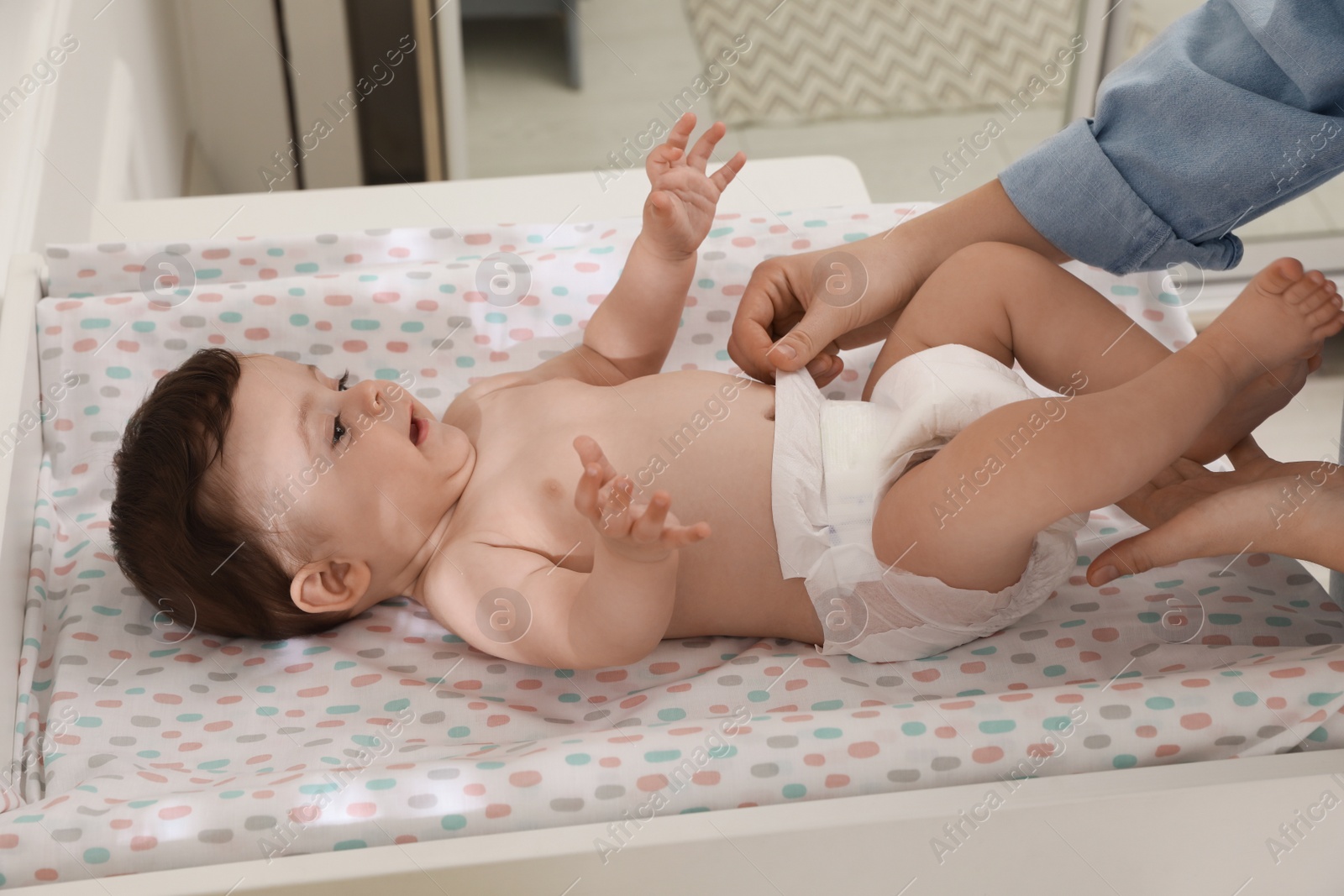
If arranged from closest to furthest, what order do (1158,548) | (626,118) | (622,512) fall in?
(622,512)
(1158,548)
(626,118)

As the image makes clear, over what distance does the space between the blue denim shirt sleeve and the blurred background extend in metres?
1.03

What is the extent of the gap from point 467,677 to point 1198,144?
74 cm

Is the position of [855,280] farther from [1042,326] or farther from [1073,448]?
[1073,448]

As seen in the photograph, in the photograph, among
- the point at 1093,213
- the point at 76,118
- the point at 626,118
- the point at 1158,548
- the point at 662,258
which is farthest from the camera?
the point at 626,118

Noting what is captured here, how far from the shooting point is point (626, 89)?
2.53m

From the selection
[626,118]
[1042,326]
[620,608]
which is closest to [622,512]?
[620,608]

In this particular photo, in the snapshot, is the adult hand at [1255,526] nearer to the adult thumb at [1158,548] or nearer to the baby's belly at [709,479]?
the adult thumb at [1158,548]

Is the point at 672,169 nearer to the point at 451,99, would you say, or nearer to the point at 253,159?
the point at 451,99

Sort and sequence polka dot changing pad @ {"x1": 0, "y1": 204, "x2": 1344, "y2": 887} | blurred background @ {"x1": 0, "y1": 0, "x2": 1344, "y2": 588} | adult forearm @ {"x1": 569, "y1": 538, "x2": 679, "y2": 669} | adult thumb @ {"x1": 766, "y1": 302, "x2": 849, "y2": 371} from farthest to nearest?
blurred background @ {"x1": 0, "y1": 0, "x2": 1344, "y2": 588}
adult thumb @ {"x1": 766, "y1": 302, "x2": 849, "y2": 371}
adult forearm @ {"x1": 569, "y1": 538, "x2": 679, "y2": 669}
polka dot changing pad @ {"x1": 0, "y1": 204, "x2": 1344, "y2": 887}

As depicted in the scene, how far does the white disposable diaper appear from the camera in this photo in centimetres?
93

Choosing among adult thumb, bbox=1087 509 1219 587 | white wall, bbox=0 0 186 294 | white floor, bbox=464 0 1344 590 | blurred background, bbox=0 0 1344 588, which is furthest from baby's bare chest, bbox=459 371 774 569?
white floor, bbox=464 0 1344 590

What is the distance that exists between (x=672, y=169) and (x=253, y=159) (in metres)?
1.58

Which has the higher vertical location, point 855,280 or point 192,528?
point 855,280

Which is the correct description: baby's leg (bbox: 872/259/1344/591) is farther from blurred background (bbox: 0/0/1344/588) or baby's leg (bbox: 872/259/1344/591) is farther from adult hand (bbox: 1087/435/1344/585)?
blurred background (bbox: 0/0/1344/588)
